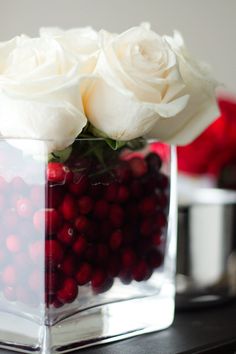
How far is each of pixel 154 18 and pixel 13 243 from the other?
1060 millimetres

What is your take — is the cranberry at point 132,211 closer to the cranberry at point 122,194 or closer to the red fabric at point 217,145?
the cranberry at point 122,194

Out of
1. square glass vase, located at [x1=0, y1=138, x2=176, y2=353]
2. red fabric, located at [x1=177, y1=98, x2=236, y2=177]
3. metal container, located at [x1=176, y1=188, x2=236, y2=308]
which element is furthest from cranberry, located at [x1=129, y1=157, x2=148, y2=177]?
red fabric, located at [x1=177, y1=98, x2=236, y2=177]

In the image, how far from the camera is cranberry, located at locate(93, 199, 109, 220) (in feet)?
1.93

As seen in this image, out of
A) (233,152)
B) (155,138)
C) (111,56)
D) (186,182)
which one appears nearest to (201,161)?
(233,152)

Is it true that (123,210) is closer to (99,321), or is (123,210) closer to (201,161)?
(99,321)

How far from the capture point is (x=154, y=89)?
57 centimetres

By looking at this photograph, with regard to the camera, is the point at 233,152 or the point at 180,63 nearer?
the point at 180,63

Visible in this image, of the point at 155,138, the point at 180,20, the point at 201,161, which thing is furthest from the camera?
the point at 180,20

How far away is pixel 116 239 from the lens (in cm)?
61

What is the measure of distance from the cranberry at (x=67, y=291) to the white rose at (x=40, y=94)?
0.11m

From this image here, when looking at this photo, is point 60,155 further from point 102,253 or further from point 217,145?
point 217,145

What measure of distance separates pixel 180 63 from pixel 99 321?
23cm

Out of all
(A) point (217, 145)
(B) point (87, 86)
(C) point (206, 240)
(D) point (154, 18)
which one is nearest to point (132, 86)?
(B) point (87, 86)

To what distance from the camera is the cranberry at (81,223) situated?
57cm
